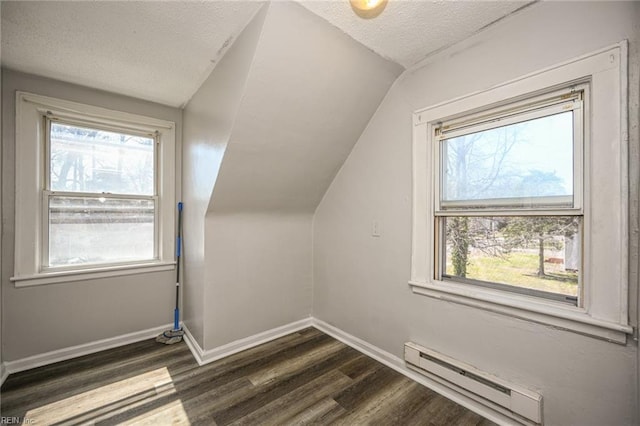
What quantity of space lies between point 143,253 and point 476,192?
3.04 m

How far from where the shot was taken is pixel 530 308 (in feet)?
4.63

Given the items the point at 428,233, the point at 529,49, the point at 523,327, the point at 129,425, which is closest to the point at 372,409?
the point at 523,327

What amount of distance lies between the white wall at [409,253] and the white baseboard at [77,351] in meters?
1.72

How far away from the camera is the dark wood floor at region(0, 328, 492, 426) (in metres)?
1.58

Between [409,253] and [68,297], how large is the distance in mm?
2872

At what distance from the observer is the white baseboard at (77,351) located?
2023 millimetres

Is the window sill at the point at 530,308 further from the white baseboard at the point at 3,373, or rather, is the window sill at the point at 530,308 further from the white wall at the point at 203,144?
the white baseboard at the point at 3,373

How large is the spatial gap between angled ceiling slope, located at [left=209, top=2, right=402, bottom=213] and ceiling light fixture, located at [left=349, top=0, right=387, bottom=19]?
0.79 feet

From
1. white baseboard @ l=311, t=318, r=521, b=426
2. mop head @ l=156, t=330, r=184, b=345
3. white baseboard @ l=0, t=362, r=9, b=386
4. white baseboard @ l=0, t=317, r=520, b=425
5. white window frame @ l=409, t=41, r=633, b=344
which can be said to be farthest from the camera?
mop head @ l=156, t=330, r=184, b=345

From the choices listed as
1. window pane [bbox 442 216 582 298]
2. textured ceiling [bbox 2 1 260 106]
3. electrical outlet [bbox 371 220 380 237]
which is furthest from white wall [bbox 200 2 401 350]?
window pane [bbox 442 216 582 298]

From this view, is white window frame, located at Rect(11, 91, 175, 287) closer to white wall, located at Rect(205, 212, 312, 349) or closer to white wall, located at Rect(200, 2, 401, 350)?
white wall, located at Rect(205, 212, 312, 349)

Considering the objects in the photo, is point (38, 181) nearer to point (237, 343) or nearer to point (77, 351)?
point (77, 351)

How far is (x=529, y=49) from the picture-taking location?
1426 mm

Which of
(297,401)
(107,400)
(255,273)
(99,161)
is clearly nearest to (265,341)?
(255,273)
